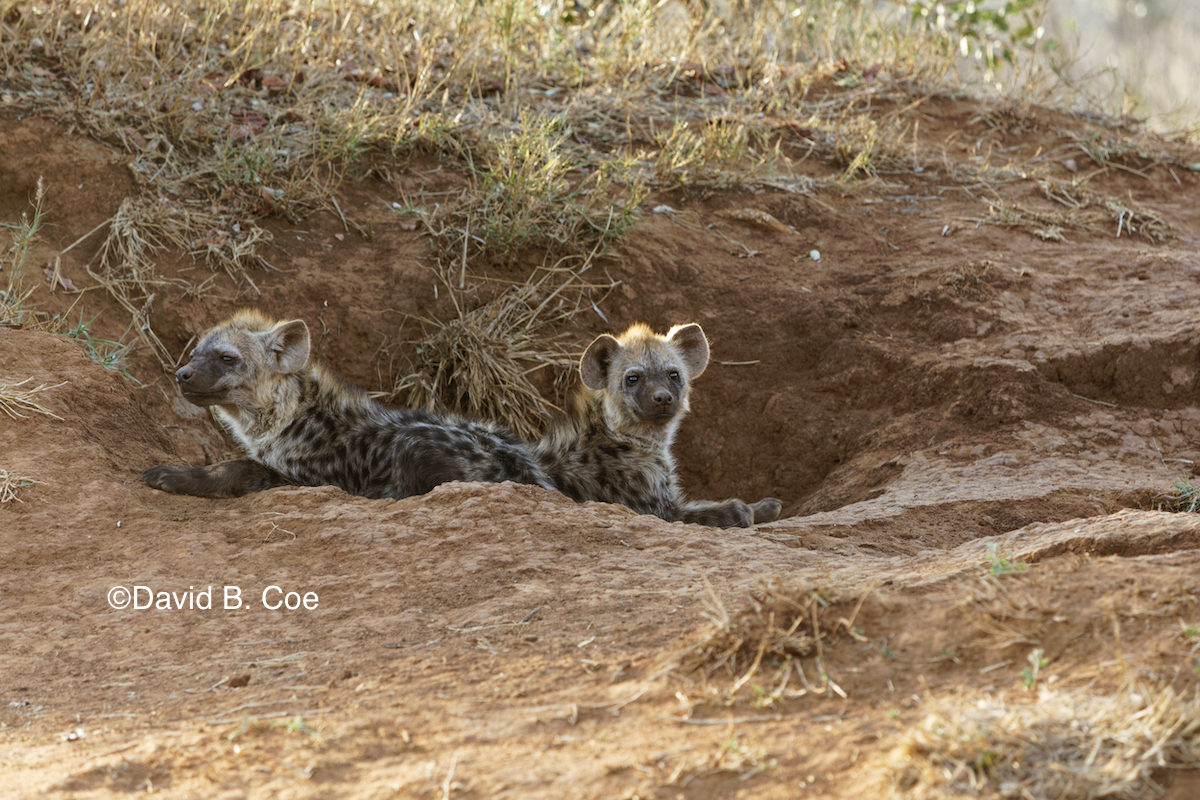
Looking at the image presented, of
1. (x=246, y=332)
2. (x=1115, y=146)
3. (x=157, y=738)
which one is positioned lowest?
(x=157, y=738)

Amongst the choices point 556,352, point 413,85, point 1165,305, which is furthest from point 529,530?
point 413,85

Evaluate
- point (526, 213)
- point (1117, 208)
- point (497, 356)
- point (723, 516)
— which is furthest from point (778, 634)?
point (1117, 208)

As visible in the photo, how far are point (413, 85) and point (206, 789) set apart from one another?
17.0 ft

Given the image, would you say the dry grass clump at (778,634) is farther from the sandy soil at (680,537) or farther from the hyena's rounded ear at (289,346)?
the hyena's rounded ear at (289,346)

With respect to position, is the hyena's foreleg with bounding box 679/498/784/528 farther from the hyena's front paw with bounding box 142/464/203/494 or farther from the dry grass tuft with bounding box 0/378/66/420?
the dry grass tuft with bounding box 0/378/66/420

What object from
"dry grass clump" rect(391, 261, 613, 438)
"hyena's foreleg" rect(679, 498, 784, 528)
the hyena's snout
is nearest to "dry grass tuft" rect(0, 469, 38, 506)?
"dry grass clump" rect(391, 261, 613, 438)

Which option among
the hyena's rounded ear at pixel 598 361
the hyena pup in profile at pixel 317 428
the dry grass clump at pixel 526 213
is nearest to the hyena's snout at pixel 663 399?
the hyena's rounded ear at pixel 598 361

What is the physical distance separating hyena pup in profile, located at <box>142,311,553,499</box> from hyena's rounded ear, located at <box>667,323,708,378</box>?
0.84 metres

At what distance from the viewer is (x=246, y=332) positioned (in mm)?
4195

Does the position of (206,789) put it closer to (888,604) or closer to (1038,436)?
(888,604)

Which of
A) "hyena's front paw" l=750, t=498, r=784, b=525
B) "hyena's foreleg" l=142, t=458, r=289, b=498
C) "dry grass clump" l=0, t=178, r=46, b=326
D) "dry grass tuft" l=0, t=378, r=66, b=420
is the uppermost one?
"dry grass clump" l=0, t=178, r=46, b=326

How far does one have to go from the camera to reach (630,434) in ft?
14.5

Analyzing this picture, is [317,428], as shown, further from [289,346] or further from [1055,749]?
[1055,749]

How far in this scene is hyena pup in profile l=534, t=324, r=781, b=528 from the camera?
4.27m
